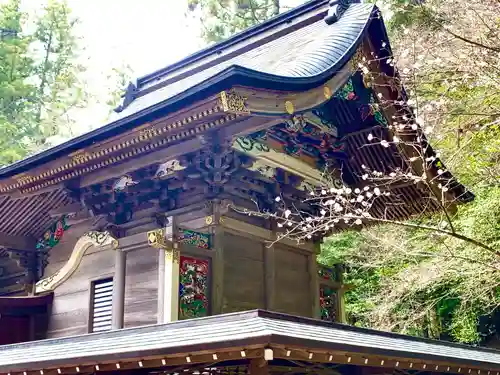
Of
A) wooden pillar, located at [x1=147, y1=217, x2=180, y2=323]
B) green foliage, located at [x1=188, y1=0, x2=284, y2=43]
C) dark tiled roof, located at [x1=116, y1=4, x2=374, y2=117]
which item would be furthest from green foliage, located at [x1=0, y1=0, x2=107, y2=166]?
wooden pillar, located at [x1=147, y1=217, x2=180, y2=323]

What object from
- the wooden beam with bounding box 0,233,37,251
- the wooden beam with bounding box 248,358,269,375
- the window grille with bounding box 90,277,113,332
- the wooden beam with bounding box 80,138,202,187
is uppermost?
the wooden beam with bounding box 80,138,202,187

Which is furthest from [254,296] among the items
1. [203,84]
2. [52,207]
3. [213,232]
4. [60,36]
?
[60,36]

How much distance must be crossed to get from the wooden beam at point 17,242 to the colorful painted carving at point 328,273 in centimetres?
417

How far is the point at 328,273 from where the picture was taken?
772 cm

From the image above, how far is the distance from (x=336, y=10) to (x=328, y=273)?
349 cm

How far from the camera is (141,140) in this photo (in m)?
5.46

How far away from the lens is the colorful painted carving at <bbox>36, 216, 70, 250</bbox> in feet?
26.1

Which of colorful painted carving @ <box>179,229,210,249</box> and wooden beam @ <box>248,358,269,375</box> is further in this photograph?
colorful painted carving @ <box>179,229,210,249</box>

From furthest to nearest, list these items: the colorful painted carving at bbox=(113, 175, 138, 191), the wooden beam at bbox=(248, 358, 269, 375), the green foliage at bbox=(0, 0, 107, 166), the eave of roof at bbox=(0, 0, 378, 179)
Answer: the green foliage at bbox=(0, 0, 107, 166) → the colorful painted carving at bbox=(113, 175, 138, 191) → the eave of roof at bbox=(0, 0, 378, 179) → the wooden beam at bbox=(248, 358, 269, 375)

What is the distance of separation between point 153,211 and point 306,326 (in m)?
2.98

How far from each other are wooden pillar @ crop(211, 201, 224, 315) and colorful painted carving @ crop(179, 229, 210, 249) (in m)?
0.08

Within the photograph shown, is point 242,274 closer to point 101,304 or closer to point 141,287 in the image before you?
point 141,287

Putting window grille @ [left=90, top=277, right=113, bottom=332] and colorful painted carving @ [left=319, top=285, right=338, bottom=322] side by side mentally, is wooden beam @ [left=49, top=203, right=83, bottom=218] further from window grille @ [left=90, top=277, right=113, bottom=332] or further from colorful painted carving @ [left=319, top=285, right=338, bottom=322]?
colorful painted carving @ [left=319, top=285, right=338, bottom=322]

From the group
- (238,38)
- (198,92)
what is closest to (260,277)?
(198,92)
